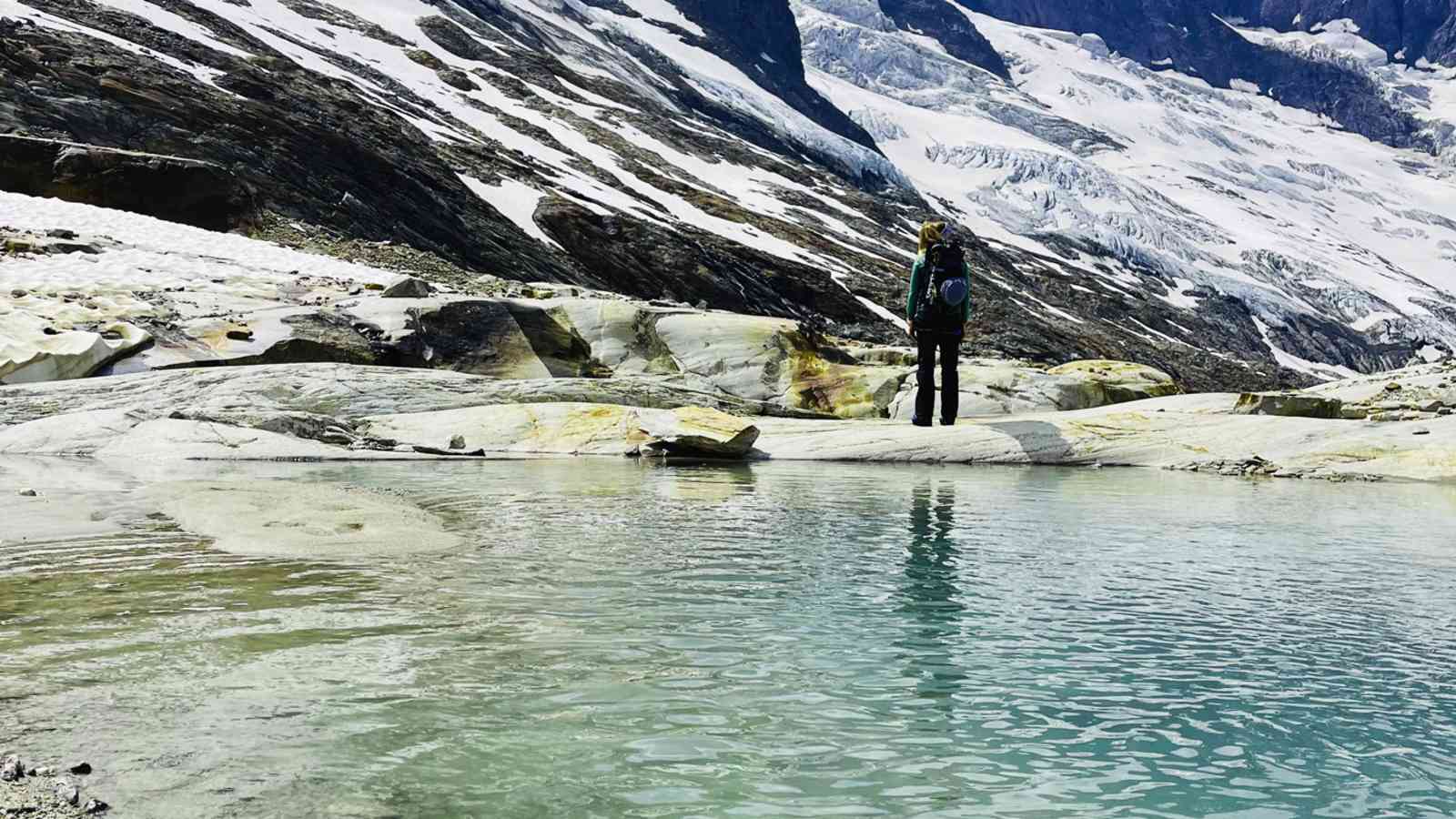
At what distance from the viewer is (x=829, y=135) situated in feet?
520

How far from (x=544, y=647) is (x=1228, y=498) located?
36.4 ft

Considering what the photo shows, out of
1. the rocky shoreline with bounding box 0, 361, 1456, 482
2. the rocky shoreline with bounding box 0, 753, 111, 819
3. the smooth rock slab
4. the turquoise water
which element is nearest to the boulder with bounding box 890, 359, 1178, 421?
the rocky shoreline with bounding box 0, 361, 1456, 482

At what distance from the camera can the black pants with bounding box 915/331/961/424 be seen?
1970cm

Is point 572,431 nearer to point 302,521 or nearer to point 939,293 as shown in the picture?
point 939,293

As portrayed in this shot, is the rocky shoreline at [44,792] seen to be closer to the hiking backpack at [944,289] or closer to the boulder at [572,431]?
the boulder at [572,431]

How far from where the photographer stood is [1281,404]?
78.2 feet

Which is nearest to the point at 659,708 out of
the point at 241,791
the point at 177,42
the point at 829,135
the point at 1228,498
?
the point at 241,791

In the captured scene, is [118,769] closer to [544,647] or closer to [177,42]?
[544,647]

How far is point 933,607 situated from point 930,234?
11.9 metres

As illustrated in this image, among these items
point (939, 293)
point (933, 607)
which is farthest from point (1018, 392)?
point (933, 607)

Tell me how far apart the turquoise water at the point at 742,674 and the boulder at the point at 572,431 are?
817cm

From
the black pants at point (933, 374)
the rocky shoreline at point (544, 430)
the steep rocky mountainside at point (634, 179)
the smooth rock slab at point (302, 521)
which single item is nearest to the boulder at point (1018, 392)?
the black pants at point (933, 374)

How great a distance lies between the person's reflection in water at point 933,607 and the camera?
6.25 metres

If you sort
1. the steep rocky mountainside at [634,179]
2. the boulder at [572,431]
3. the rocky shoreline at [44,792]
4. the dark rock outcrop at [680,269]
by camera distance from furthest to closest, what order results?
the dark rock outcrop at [680,269]
the steep rocky mountainside at [634,179]
the boulder at [572,431]
the rocky shoreline at [44,792]
